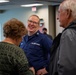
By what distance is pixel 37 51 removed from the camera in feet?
9.29

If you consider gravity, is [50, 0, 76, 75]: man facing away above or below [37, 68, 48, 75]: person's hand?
above

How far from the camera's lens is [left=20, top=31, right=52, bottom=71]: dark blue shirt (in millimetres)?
2816

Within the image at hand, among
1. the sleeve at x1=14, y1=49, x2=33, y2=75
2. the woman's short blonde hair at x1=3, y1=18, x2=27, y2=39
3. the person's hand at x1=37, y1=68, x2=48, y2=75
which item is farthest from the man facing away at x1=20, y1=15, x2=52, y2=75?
the sleeve at x1=14, y1=49, x2=33, y2=75

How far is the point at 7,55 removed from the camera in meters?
1.81

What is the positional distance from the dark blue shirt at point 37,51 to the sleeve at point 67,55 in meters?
1.17

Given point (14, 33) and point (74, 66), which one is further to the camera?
point (14, 33)

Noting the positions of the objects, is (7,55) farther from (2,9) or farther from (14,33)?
(2,9)

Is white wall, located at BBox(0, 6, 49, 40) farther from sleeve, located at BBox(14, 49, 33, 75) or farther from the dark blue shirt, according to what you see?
sleeve, located at BBox(14, 49, 33, 75)

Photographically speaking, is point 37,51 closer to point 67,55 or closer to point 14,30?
point 14,30

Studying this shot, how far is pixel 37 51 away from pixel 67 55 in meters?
1.24

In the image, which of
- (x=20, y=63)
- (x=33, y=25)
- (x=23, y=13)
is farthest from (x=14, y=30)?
(x=23, y=13)

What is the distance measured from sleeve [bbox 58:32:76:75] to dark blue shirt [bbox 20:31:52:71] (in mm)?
1171

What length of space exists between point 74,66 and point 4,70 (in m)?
0.62

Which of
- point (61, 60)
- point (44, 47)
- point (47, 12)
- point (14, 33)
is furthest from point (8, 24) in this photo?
point (47, 12)
